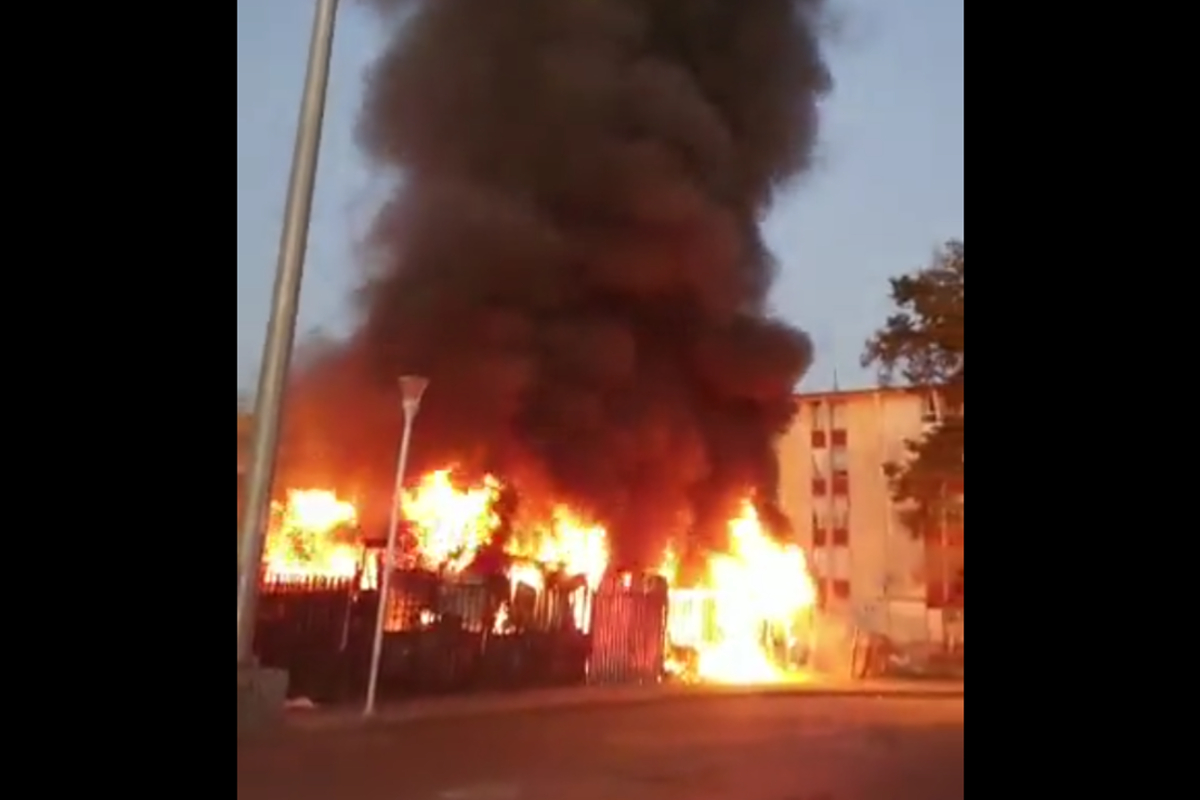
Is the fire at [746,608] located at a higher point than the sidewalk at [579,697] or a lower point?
higher

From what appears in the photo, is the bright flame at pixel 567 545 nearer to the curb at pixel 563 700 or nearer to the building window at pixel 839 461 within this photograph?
the curb at pixel 563 700

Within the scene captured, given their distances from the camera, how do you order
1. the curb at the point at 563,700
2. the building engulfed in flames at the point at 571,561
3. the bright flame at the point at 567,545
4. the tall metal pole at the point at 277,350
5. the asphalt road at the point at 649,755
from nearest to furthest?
the asphalt road at the point at 649,755 < the tall metal pole at the point at 277,350 < the curb at the point at 563,700 < the building engulfed in flames at the point at 571,561 < the bright flame at the point at 567,545

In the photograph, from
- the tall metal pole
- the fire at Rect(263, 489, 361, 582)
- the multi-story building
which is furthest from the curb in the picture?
the fire at Rect(263, 489, 361, 582)

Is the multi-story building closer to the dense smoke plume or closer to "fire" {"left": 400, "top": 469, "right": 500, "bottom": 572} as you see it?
the dense smoke plume

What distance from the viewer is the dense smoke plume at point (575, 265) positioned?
5.43 metres

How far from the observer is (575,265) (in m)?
5.77

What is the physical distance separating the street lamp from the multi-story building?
5.79 feet

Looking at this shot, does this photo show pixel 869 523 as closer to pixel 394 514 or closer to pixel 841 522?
pixel 841 522

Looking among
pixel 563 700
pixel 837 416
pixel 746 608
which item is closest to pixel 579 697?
pixel 563 700

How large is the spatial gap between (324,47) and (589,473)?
2.67 meters

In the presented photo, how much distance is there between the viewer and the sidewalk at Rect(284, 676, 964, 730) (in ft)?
13.3

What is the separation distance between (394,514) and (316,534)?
1.20 ft

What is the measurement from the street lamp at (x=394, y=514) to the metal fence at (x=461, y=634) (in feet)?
0.12

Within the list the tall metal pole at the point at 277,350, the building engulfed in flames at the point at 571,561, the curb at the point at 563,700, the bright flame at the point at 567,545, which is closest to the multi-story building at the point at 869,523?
the building engulfed in flames at the point at 571,561
